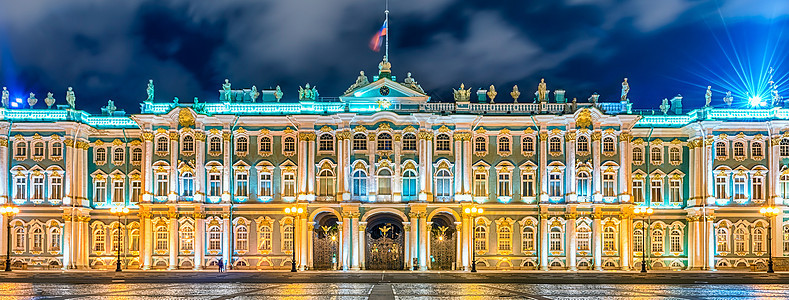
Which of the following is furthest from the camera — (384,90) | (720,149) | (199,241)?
(720,149)

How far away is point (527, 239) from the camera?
65812 millimetres

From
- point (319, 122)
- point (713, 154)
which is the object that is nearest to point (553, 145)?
point (713, 154)

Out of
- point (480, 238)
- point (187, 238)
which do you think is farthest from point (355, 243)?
point (187, 238)

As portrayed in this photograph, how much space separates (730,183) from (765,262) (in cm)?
612

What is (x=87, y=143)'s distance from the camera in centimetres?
6750

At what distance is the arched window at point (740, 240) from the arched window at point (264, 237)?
3329cm

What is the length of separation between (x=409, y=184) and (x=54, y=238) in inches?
1010

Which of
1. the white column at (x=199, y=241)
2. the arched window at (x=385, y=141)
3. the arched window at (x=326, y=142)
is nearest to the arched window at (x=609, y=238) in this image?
the arched window at (x=385, y=141)

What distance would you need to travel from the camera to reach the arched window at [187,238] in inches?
2574

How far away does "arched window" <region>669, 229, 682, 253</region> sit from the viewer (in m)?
67.1

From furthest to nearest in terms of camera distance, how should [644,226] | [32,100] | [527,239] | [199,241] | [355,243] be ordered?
[32,100] → [644,226] → [527,239] → [199,241] → [355,243]

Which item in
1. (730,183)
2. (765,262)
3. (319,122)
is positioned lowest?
(765,262)

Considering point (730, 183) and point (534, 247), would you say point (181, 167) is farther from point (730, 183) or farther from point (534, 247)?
point (730, 183)

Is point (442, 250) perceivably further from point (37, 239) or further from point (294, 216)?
point (37, 239)
